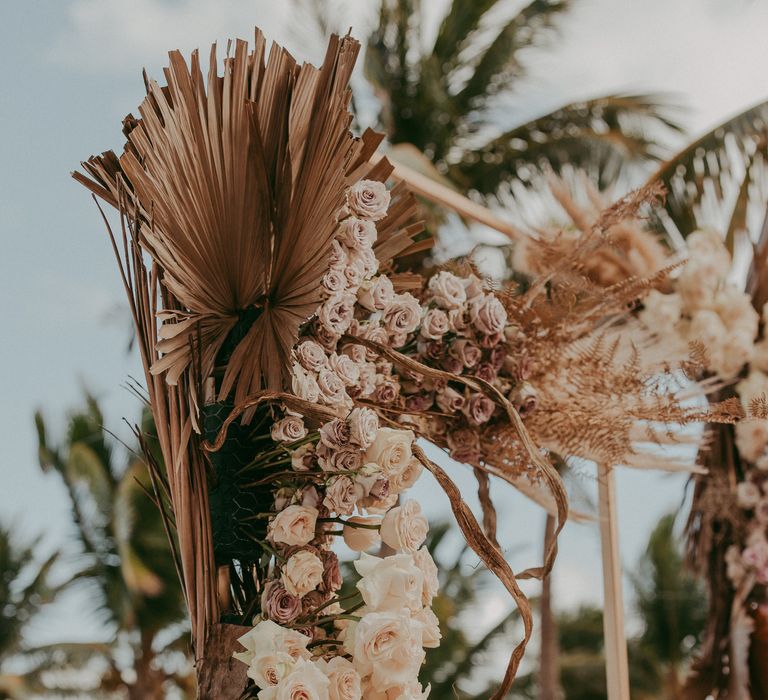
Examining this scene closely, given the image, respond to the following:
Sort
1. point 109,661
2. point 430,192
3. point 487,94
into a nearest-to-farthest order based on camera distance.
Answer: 1. point 430,192
2. point 487,94
3. point 109,661

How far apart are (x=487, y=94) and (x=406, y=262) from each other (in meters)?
6.55

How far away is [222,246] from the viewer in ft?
3.17

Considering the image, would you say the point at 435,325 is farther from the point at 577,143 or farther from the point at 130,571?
the point at 130,571

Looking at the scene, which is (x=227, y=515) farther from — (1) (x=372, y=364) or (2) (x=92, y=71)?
(2) (x=92, y=71)

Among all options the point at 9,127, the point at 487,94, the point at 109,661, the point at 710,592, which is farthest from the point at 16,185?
the point at 710,592

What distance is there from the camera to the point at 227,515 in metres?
0.97

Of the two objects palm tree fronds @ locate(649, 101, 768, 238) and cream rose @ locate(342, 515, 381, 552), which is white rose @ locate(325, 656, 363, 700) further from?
palm tree fronds @ locate(649, 101, 768, 238)

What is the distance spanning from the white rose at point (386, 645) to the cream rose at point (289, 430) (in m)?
0.19

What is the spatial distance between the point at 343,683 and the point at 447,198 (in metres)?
0.93

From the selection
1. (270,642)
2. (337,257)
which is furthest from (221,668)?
(337,257)

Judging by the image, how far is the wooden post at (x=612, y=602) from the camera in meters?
1.60

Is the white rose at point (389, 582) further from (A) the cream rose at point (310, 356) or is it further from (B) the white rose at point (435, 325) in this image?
(B) the white rose at point (435, 325)

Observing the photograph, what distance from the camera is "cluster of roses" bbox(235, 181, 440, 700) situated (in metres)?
0.82

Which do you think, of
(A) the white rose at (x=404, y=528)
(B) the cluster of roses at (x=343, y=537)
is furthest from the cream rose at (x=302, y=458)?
(A) the white rose at (x=404, y=528)
